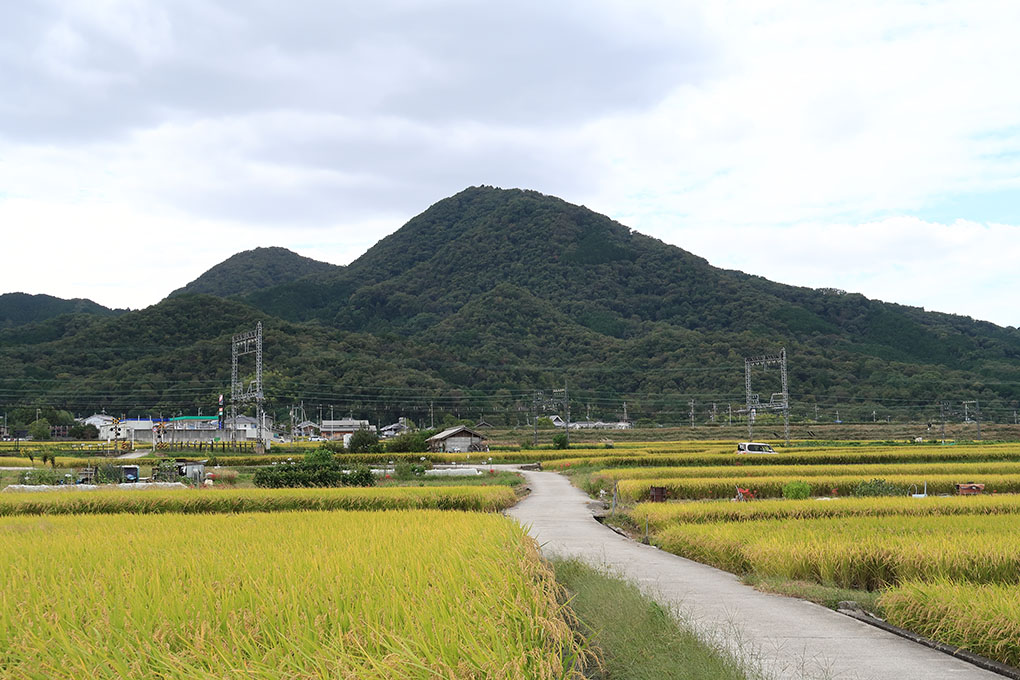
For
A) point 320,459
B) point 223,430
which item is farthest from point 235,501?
point 223,430

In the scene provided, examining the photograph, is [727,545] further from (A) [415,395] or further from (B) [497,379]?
(B) [497,379]

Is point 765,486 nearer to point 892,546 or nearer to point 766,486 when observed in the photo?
point 766,486

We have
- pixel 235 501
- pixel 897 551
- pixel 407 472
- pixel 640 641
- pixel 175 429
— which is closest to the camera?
pixel 640 641

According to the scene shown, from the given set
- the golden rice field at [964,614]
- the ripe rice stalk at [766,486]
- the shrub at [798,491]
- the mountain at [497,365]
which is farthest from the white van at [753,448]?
the mountain at [497,365]

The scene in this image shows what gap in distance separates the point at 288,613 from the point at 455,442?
65863 mm

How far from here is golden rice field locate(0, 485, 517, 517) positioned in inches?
875

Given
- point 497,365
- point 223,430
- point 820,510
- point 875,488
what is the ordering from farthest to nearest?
point 497,365, point 223,430, point 875,488, point 820,510

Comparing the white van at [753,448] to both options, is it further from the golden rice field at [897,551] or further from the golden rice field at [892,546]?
the golden rice field at [897,551]

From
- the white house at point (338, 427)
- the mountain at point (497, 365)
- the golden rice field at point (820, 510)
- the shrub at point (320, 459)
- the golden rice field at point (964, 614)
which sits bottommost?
the white house at point (338, 427)

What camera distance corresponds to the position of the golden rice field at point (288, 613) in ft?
13.9

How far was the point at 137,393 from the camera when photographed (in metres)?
117

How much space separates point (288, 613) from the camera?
5.27m

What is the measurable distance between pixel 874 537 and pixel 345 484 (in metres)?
25.5

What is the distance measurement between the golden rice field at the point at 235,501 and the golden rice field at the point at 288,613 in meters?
14.2
